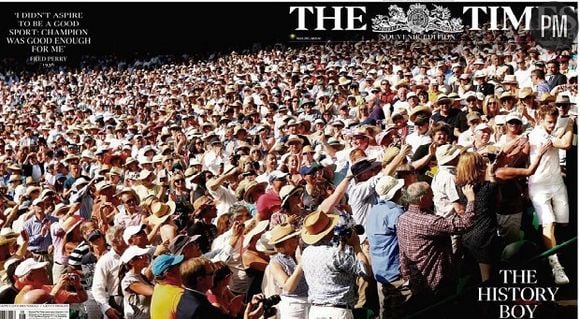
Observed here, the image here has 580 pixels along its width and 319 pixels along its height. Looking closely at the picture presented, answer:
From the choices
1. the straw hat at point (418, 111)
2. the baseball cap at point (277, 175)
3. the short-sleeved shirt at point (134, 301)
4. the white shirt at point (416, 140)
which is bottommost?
the short-sleeved shirt at point (134, 301)

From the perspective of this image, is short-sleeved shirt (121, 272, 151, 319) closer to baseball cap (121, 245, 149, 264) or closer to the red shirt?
baseball cap (121, 245, 149, 264)

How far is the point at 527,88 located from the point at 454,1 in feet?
3.18

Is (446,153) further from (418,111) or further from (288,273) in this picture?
(288,273)

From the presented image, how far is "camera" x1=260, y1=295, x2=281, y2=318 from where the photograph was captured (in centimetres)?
616

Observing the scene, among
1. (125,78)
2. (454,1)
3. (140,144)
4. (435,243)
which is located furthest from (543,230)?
(125,78)

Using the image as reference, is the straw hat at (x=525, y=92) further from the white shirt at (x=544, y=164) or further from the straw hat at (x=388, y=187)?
the straw hat at (x=388, y=187)

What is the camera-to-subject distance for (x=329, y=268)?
6098 millimetres

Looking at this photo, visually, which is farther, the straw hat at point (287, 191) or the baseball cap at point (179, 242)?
the straw hat at point (287, 191)

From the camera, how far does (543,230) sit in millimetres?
7242

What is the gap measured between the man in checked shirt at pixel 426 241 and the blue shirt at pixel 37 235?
318cm

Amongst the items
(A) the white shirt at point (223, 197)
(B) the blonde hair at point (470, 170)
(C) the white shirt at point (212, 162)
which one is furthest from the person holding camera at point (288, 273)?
(C) the white shirt at point (212, 162)

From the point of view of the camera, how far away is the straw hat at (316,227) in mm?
6277

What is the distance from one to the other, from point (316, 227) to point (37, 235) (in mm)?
2971

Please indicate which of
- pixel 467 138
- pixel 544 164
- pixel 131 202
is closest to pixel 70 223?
pixel 131 202
